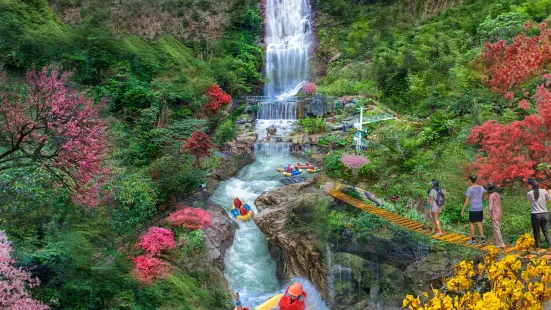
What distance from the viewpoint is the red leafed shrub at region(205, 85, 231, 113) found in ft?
60.8

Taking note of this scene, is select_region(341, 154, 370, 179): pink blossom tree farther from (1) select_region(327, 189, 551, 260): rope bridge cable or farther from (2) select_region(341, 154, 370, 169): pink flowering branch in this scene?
(1) select_region(327, 189, 551, 260): rope bridge cable

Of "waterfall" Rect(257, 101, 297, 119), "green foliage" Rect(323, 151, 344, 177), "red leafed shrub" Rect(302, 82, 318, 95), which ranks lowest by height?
"green foliage" Rect(323, 151, 344, 177)

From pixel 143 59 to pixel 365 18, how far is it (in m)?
16.5

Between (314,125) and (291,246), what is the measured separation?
9129mm

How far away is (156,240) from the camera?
30.1 ft

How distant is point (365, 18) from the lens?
90.1 feet

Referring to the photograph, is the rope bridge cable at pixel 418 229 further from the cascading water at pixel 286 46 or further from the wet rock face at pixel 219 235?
the cascading water at pixel 286 46

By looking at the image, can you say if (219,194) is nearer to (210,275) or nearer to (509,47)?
(210,275)

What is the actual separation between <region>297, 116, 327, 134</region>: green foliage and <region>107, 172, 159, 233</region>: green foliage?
30.9ft

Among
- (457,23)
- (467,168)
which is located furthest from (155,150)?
(457,23)

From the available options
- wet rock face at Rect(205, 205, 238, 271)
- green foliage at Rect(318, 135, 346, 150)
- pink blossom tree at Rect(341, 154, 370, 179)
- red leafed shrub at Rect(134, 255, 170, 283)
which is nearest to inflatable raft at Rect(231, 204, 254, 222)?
wet rock face at Rect(205, 205, 238, 271)

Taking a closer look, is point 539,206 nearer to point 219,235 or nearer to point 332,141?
point 219,235

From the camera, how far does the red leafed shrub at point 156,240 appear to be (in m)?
8.95

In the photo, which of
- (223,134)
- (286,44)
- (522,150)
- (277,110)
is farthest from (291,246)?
(286,44)
